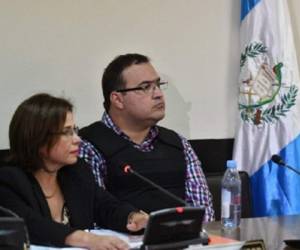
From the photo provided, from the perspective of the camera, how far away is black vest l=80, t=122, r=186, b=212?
2.47 metres

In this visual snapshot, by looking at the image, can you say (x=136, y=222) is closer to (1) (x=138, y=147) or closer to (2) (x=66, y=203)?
(2) (x=66, y=203)

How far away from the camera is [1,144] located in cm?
280

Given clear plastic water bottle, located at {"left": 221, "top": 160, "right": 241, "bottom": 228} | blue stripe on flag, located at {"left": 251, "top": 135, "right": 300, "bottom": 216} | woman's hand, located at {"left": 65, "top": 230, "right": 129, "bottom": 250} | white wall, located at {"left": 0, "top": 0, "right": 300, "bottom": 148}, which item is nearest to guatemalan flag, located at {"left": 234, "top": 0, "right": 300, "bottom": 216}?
blue stripe on flag, located at {"left": 251, "top": 135, "right": 300, "bottom": 216}

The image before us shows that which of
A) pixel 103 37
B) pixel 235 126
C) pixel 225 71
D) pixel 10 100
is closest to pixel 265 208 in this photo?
pixel 235 126

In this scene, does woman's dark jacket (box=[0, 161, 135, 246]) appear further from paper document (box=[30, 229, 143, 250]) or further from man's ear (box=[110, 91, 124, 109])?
man's ear (box=[110, 91, 124, 109])

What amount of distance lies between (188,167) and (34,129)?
0.87m

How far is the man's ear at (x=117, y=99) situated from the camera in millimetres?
2639

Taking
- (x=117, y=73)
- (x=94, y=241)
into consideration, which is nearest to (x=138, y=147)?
(x=117, y=73)

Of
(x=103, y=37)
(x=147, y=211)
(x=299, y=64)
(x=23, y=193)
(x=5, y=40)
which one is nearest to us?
(x=23, y=193)

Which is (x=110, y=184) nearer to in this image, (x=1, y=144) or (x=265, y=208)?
(x=1, y=144)

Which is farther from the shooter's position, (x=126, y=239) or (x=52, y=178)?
(x=52, y=178)

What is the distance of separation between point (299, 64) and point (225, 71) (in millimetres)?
448

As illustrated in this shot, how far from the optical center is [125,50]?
10.0 feet

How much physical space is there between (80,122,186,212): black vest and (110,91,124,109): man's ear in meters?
0.13
